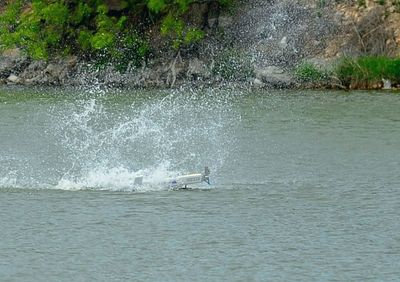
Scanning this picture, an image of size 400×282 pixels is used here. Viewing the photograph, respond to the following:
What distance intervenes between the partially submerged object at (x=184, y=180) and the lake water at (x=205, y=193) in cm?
14

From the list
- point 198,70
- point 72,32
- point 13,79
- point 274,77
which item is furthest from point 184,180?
point 72,32

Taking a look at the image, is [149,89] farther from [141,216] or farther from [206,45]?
[141,216]

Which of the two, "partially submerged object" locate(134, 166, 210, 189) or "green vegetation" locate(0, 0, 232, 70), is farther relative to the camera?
"green vegetation" locate(0, 0, 232, 70)

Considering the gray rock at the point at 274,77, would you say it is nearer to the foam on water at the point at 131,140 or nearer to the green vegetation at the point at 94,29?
the foam on water at the point at 131,140

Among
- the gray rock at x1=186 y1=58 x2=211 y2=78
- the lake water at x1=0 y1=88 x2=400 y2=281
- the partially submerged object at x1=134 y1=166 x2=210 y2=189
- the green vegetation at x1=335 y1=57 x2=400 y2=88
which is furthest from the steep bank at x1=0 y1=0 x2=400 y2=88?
the partially submerged object at x1=134 y1=166 x2=210 y2=189

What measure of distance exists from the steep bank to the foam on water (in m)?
2.53

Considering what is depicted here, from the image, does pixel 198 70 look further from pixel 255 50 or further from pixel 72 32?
pixel 72 32

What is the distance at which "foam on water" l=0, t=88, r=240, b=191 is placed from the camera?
2120 centimetres

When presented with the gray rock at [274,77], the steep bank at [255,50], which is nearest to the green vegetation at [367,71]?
the steep bank at [255,50]

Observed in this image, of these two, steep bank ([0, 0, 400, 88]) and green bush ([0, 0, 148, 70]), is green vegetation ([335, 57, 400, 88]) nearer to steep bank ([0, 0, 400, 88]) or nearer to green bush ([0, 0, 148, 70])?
steep bank ([0, 0, 400, 88])

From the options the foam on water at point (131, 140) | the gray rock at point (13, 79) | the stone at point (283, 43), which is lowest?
the gray rock at point (13, 79)

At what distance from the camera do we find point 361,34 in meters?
37.0

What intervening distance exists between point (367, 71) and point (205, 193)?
16.0 m

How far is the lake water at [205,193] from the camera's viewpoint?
1558cm
